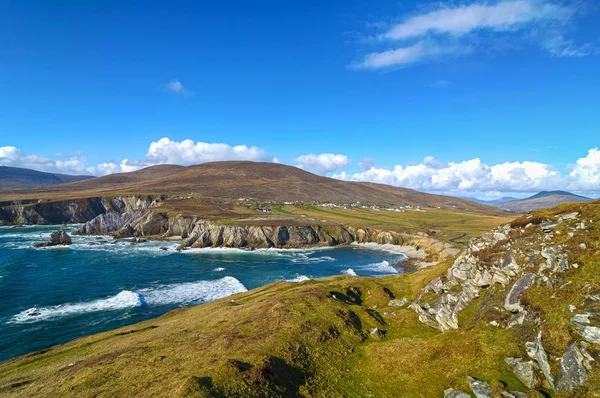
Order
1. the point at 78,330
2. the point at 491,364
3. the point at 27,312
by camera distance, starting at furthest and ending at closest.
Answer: the point at 27,312 < the point at 78,330 < the point at 491,364

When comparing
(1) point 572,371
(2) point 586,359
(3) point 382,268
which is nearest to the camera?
(2) point 586,359

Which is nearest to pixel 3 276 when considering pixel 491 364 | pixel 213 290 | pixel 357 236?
pixel 213 290

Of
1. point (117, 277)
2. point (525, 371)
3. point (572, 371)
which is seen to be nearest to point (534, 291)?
point (525, 371)

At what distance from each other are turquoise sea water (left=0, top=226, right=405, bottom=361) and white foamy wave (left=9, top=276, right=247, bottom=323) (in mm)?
171

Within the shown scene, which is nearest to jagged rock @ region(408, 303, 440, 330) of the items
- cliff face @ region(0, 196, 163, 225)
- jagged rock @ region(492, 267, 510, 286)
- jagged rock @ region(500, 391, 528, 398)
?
jagged rock @ region(492, 267, 510, 286)

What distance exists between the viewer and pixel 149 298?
212 feet

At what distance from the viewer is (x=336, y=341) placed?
28.6m

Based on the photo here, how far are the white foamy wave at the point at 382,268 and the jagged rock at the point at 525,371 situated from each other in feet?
251

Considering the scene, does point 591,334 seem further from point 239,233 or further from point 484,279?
point 239,233

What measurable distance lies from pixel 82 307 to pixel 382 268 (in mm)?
78854

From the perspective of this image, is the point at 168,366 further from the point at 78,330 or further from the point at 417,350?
the point at 78,330

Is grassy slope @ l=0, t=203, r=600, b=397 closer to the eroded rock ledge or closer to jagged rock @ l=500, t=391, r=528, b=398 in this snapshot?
jagged rock @ l=500, t=391, r=528, b=398

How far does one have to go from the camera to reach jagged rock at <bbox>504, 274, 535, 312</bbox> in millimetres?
23458

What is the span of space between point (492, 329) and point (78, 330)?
5646 centimetres
